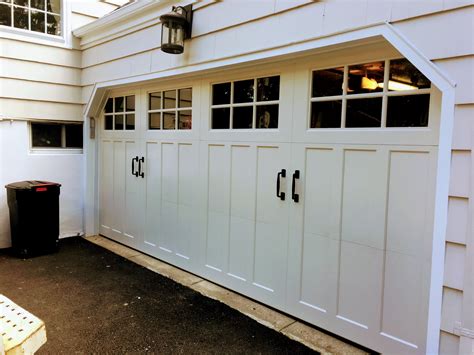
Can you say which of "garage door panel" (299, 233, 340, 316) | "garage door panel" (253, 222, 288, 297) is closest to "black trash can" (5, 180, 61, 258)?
"garage door panel" (253, 222, 288, 297)

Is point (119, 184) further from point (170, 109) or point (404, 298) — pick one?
point (404, 298)

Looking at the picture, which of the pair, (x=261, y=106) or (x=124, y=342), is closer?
(x=124, y=342)

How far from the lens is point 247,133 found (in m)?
3.04

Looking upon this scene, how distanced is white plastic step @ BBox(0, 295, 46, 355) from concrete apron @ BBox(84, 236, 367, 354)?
1725 mm

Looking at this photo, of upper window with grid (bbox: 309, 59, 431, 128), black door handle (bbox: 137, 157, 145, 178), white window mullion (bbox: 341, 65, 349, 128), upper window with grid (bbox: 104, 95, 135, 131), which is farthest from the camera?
upper window with grid (bbox: 104, 95, 135, 131)

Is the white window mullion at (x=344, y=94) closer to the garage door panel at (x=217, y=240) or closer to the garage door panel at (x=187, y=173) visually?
the garage door panel at (x=217, y=240)

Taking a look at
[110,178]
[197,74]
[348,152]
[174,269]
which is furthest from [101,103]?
[348,152]

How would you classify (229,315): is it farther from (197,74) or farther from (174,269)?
(197,74)

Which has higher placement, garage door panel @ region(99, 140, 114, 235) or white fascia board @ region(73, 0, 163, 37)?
white fascia board @ region(73, 0, 163, 37)

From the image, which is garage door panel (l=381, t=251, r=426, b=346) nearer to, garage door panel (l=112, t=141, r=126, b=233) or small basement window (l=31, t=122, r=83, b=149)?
garage door panel (l=112, t=141, r=126, b=233)

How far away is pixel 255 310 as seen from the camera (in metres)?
2.91

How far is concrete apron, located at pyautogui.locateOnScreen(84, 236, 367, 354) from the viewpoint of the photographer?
2445 millimetres

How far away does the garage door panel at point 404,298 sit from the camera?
84.0 inches

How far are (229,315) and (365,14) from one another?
226 cm
